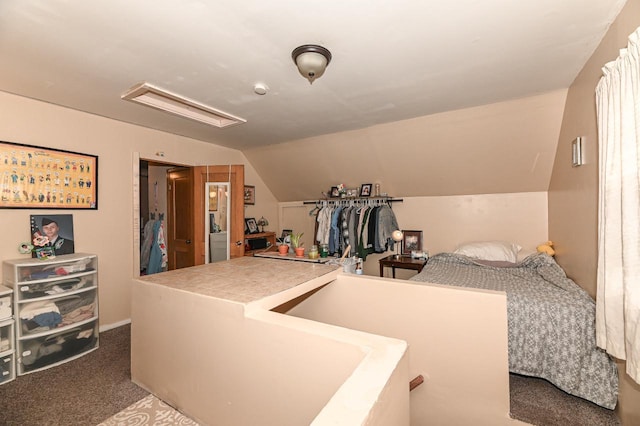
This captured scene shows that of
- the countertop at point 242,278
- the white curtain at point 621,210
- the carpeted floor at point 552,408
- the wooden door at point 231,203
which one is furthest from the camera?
the wooden door at point 231,203

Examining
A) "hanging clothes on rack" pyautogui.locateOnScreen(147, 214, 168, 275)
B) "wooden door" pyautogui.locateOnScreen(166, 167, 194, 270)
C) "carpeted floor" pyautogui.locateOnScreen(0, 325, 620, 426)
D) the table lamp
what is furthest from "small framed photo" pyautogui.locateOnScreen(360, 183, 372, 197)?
"hanging clothes on rack" pyautogui.locateOnScreen(147, 214, 168, 275)

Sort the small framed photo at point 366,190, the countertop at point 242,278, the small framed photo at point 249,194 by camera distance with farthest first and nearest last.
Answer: the small framed photo at point 249,194, the small framed photo at point 366,190, the countertop at point 242,278

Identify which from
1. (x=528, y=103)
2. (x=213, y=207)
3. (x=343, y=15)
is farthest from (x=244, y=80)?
(x=528, y=103)

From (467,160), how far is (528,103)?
3.15ft

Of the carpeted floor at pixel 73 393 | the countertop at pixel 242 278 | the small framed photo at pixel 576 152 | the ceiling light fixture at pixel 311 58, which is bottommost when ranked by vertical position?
the carpeted floor at pixel 73 393

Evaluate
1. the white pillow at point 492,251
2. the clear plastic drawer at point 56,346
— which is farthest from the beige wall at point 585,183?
the clear plastic drawer at point 56,346

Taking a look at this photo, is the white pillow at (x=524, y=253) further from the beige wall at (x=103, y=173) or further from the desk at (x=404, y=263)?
the beige wall at (x=103, y=173)

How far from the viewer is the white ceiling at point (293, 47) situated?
5.02ft

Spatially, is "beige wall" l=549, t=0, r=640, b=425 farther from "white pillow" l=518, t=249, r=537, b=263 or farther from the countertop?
the countertop

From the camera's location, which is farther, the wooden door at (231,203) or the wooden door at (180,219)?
the wooden door at (180,219)

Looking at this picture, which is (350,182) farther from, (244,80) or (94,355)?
(94,355)

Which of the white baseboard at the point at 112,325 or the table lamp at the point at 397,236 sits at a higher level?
the table lamp at the point at 397,236

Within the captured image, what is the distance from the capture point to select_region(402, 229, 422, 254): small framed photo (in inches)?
176

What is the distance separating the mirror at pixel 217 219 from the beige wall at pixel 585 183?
12.9 ft
